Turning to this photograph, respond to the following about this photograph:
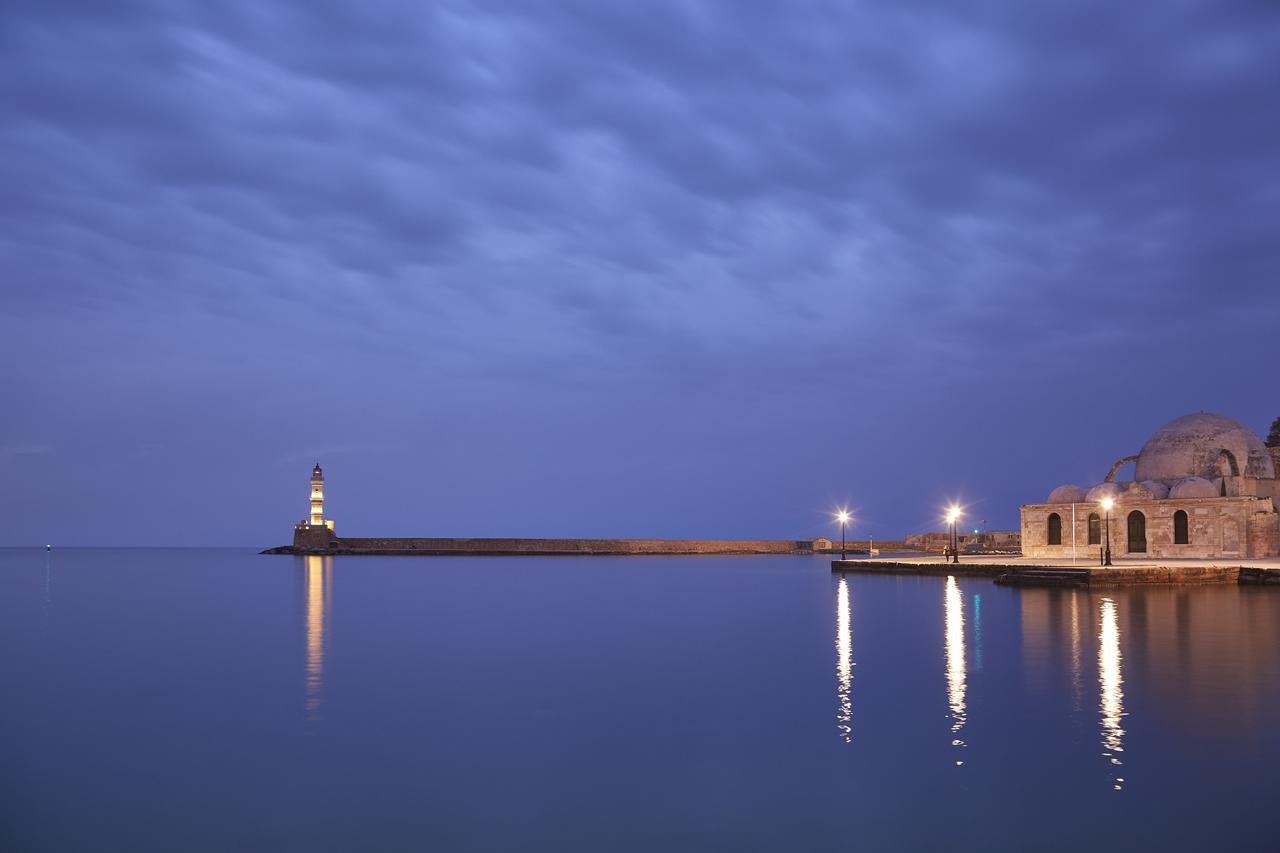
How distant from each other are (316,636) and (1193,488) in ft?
135

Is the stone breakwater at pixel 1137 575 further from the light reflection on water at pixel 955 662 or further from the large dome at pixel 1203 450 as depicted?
the large dome at pixel 1203 450

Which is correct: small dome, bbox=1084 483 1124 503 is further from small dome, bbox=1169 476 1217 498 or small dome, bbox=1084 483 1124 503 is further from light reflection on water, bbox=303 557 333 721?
light reflection on water, bbox=303 557 333 721

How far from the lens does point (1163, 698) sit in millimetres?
16203

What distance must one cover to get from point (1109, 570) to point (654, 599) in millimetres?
18058

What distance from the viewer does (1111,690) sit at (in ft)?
55.8

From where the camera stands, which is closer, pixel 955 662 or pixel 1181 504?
pixel 955 662

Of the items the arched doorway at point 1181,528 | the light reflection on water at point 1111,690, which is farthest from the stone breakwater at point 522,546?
the light reflection on water at point 1111,690

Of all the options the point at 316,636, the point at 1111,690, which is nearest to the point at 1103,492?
the point at 1111,690

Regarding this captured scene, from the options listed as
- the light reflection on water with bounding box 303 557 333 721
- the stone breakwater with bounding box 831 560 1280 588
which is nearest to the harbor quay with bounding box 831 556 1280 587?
the stone breakwater with bounding box 831 560 1280 588

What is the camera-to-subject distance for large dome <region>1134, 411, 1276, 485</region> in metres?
51.2

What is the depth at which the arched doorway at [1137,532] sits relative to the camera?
51625 millimetres

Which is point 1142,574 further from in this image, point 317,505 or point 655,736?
point 317,505

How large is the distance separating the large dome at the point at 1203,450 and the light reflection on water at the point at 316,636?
1625 inches

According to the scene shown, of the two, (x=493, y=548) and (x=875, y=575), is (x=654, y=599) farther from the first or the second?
(x=493, y=548)
